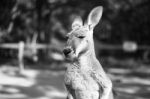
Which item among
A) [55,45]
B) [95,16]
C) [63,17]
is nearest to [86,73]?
[95,16]

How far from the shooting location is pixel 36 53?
16438 mm

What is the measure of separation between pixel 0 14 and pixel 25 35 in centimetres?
415

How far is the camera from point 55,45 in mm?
14016

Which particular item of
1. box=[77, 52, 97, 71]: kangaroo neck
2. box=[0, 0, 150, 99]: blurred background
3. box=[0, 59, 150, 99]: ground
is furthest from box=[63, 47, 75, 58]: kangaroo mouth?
box=[0, 0, 150, 99]: blurred background

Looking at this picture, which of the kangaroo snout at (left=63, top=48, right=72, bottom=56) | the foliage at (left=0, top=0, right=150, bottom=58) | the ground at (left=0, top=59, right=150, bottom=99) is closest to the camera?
the kangaroo snout at (left=63, top=48, right=72, bottom=56)

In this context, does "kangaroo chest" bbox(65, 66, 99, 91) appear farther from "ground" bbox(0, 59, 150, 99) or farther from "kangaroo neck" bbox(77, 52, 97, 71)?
"ground" bbox(0, 59, 150, 99)

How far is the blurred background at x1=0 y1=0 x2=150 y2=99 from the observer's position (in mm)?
9844

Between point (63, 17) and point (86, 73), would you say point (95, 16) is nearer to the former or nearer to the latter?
point (86, 73)

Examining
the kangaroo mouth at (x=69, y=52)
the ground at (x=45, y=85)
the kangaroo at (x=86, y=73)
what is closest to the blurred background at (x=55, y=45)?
the ground at (x=45, y=85)

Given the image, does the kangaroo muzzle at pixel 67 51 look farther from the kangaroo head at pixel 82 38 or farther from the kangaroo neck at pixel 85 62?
the kangaroo neck at pixel 85 62

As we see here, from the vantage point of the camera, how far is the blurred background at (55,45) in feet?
32.3

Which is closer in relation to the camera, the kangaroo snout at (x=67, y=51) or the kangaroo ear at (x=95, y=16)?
the kangaroo snout at (x=67, y=51)

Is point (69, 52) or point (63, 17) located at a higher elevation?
point (63, 17)

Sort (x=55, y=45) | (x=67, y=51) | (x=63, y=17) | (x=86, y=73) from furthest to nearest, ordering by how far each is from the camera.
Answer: (x=63, y=17), (x=55, y=45), (x=86, y=73), (x=67, y=51)
